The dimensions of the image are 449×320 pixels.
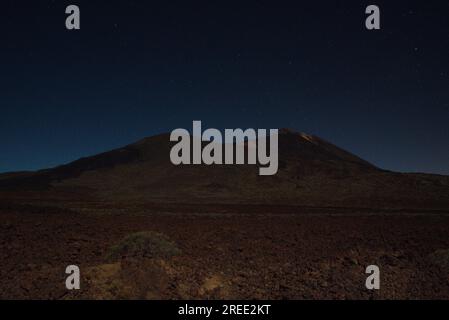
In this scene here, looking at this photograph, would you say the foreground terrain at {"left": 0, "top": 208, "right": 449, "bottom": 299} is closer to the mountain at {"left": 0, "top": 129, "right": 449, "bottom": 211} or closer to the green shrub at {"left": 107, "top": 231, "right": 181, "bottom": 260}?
the green shrub at {"left": 107, "top": 231, "right": 181, "bottom": 260}

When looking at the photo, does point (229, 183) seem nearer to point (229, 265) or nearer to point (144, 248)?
point (144, 248)

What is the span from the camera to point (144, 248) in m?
11.2

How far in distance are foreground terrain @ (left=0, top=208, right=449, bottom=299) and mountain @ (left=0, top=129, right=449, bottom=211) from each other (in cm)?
2915

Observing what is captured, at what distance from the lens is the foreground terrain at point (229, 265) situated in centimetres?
807

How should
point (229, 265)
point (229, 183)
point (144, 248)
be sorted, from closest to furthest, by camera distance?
point (229, 265) < point (144, 248) < point (229, 183)

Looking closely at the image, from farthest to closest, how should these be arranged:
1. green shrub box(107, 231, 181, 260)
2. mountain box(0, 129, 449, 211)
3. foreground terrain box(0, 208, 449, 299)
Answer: mountain box(0, 129, 449, 211), green shrub box(107, 231, 181, 260), foreground terrain box(0, 208, 449, 299)

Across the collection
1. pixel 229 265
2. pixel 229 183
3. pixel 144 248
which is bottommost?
pixel 229 265

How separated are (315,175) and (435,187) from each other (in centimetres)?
2046

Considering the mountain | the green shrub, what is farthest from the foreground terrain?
the mountain

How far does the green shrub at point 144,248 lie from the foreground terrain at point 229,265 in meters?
0.12

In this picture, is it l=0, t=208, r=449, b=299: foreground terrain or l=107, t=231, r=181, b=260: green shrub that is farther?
l=107, t=231, r=181, b=260: green shrub

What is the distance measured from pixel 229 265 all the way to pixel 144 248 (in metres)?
2.63

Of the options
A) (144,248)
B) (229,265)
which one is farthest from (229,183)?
(229,265)

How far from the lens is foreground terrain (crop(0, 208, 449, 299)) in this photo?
8.07 metres
